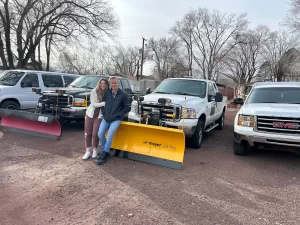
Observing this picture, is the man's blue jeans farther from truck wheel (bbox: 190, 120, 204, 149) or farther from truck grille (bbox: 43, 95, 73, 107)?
truck grille (bbox: 43, 95, 73, 107)

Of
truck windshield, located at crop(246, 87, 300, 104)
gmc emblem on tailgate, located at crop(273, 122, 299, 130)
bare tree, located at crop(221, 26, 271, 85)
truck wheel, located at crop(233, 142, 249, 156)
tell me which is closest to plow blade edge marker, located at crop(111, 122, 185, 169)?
truck wheel, located at crop(233, 142, 249, 156)

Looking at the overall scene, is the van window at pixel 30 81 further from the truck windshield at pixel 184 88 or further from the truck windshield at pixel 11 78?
the truck windshield at pixel 184 88

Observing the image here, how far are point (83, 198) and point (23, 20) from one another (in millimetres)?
24692

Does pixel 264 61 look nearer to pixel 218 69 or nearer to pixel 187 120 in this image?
pixel 218 69

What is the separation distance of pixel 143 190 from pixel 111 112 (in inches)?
75.5

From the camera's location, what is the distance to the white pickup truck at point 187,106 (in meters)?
6.27

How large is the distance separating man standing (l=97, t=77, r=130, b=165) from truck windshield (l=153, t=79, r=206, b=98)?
2.34m

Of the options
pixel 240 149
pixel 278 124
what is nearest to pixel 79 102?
pixel 240 149

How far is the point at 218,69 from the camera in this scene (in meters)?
59.3

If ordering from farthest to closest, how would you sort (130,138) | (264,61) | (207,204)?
(264,61) < (130,138) < (207,204)

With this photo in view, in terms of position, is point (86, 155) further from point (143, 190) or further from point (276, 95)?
point (276, 95)

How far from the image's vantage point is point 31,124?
25.2ft

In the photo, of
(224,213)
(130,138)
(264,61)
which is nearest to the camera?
(224,213)

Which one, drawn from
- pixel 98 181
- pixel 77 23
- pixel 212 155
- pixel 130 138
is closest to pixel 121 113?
pixel 130 138
